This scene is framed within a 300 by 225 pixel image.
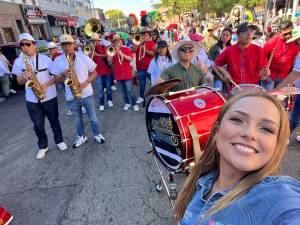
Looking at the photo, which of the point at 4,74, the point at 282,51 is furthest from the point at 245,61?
the point at 4,74

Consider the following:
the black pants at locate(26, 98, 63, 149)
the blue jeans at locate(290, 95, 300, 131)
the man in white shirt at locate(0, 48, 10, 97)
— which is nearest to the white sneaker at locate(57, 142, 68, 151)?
the black pants at locate(26, 98, 63, 149)

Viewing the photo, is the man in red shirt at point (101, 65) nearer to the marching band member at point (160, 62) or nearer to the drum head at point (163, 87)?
the marching band member at point (160, 62)

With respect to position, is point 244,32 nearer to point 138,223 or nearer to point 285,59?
point 285,59

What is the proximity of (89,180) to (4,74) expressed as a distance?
733cm

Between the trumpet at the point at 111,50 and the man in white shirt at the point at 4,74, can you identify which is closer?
the trumpet at the point at 111,50

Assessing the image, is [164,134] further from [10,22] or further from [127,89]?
[10,22]

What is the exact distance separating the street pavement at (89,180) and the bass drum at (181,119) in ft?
2.47

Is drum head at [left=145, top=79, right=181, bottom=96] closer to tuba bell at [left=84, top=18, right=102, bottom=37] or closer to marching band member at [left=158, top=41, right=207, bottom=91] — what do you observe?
marching band member at [left=158, top=41, right=207, bottom=91]

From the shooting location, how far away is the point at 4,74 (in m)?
9.15

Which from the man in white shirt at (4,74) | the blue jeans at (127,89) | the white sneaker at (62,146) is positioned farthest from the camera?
the man in white shirt at (4,74)

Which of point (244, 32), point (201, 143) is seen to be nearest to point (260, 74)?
point (244, 32)

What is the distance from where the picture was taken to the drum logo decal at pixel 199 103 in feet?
8.18

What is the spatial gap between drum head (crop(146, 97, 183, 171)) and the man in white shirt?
7.92 metres

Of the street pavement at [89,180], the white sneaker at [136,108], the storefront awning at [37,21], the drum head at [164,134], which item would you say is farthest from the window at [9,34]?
the drum head at [164,134]
